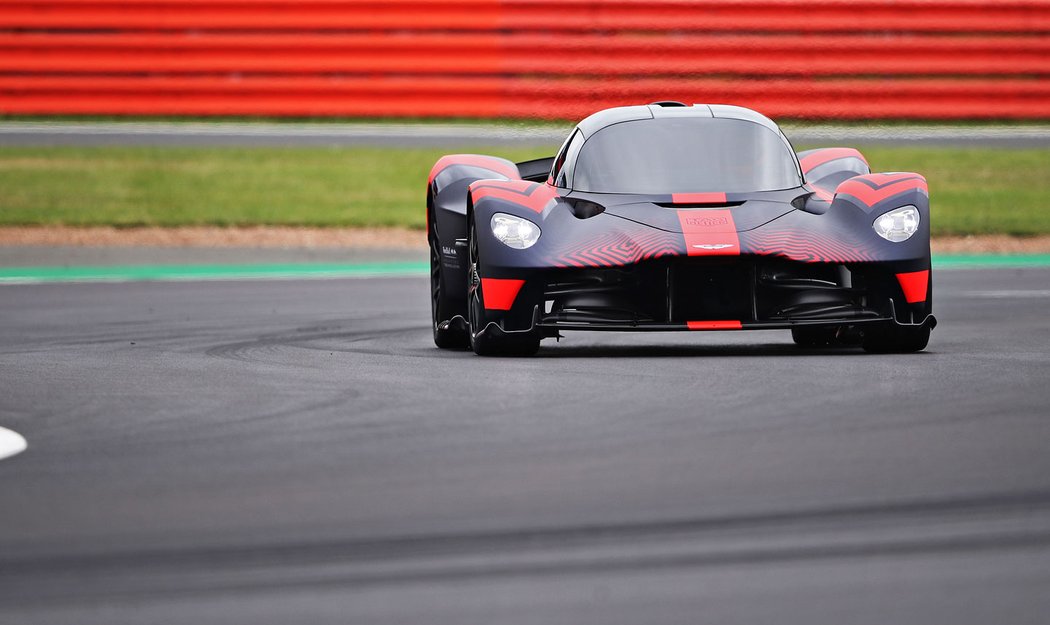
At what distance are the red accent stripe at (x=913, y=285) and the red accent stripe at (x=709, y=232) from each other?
781 mm

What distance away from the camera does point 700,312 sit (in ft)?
26.7

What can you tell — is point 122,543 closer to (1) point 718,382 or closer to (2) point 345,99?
(1) point 718,382

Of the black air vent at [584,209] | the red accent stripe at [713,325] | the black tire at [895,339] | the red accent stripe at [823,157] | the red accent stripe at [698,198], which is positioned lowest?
the black tire at [895,339]

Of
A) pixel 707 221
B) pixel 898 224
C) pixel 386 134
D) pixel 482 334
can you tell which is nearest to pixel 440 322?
pixel 482 334

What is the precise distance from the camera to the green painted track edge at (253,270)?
49.4 feet

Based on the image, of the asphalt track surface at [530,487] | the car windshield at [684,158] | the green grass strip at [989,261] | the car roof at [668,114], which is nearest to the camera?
the asphalt track surface at [530,487]

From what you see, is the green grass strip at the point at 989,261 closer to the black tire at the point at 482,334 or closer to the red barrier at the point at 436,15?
the red barrier at the point at 436,15

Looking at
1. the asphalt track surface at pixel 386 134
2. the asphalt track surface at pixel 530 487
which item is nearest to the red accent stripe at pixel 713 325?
the asphalt track surface at pixel 530 487

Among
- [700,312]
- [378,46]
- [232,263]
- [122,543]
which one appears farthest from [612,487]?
[378,46]

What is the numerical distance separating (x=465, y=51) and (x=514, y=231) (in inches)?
562

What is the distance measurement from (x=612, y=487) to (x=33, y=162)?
53.6 feet

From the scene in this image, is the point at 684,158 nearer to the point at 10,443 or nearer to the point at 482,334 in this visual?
the point at 482,334

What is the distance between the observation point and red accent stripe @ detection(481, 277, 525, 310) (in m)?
8.34

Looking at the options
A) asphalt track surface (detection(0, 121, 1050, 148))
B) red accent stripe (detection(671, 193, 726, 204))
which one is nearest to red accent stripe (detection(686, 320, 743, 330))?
red accent stripe (detection(671, 193, 726, 204))
